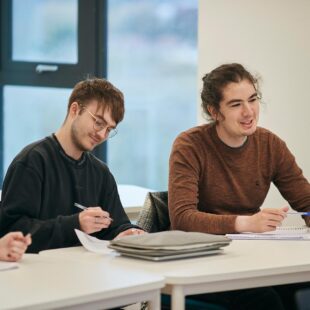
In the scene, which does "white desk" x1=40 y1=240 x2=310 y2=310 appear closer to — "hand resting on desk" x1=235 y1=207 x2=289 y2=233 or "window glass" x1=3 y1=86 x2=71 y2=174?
"hand resting on desk" x1=235 y1=207 x2=289 y2=233

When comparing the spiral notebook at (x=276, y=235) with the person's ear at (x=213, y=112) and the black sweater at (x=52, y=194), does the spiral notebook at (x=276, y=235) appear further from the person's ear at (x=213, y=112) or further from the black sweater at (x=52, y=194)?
the person's ear at (x=213, y=112)

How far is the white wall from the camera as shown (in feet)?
12.6

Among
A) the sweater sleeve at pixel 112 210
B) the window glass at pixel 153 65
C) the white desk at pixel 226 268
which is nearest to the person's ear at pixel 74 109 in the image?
the sweater sleeve at pixel 112 210

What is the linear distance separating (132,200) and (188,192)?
101cm

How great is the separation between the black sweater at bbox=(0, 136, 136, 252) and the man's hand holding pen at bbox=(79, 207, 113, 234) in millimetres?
31

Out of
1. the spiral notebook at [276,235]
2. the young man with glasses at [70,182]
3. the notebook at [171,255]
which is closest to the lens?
the notebook at [171,255]

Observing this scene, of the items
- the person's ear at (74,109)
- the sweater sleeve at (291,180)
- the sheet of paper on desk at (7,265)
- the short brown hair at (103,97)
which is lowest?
the sheet of paper on desk at (7,265)

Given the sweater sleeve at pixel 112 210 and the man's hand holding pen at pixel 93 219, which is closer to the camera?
the man's hand holding pen at pixel 93 219

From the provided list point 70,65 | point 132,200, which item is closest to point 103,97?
point 132,200

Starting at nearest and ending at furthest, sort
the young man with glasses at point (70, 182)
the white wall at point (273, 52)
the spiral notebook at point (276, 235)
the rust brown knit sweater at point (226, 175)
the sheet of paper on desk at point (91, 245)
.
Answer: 1. the sheet of paper on desk at point (91, 245)
2. the young man with glasses at point (70, 182)
3. the spiral notebook at point (276, 235)
4. the rust brown knit sweater at point (226, 175)
5. the white wall at point (273, 52)

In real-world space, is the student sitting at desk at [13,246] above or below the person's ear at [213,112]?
below

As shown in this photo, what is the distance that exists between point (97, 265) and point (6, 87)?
2959mm

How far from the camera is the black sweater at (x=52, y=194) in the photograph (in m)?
2.27

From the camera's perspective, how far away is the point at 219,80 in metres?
2.80
